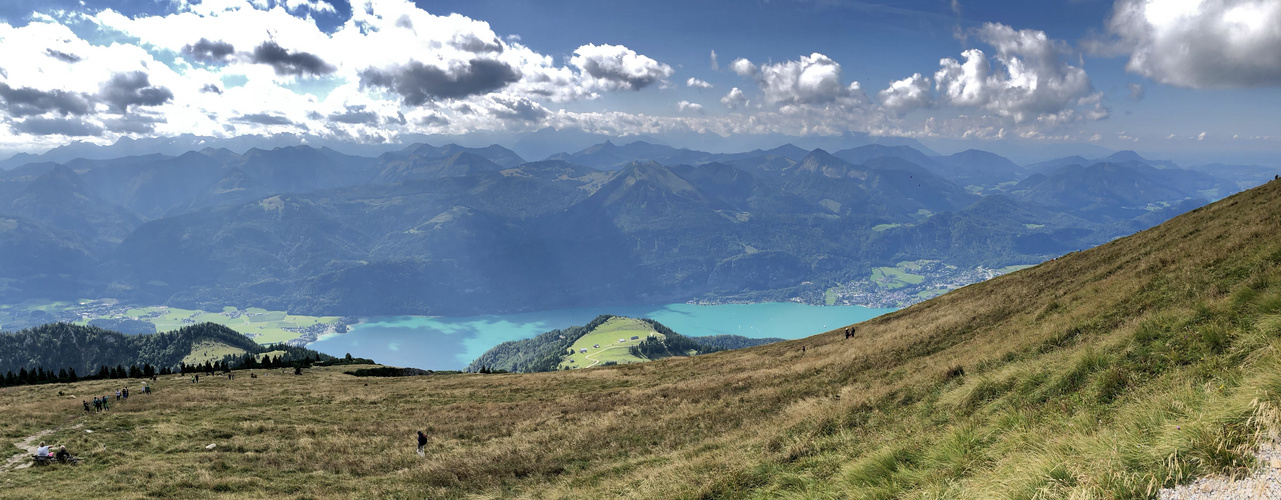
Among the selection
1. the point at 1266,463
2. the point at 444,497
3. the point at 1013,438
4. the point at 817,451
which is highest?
the point at 1266,463

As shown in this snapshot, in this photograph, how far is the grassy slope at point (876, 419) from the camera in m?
7.79

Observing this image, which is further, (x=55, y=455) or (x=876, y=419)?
(x=55, y=455)

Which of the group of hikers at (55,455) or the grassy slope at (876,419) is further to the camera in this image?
the group of hikers at (55,455)

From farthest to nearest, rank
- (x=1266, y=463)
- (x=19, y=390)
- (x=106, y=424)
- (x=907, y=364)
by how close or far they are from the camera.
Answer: (x=19, y=390), (x=106, y=424), (x=907, y=364), (x=1266, y=463)

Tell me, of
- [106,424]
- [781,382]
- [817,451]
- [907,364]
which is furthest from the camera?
[106,424]

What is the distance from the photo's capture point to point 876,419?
15.4m

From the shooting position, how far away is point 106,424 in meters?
29.9

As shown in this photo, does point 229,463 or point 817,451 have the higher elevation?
point 817,451

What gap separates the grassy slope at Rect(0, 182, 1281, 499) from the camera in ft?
25.6

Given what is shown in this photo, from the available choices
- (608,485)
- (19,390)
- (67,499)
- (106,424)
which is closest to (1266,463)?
(608,485)

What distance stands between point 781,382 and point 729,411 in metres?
6.12

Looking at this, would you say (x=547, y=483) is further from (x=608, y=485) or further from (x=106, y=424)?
(x=106, y=424)

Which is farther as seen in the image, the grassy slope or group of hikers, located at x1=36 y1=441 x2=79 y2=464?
group of hikers, located at x1=36 y1=441 x2=79 y2=464

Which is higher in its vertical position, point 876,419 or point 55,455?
point 876,419
